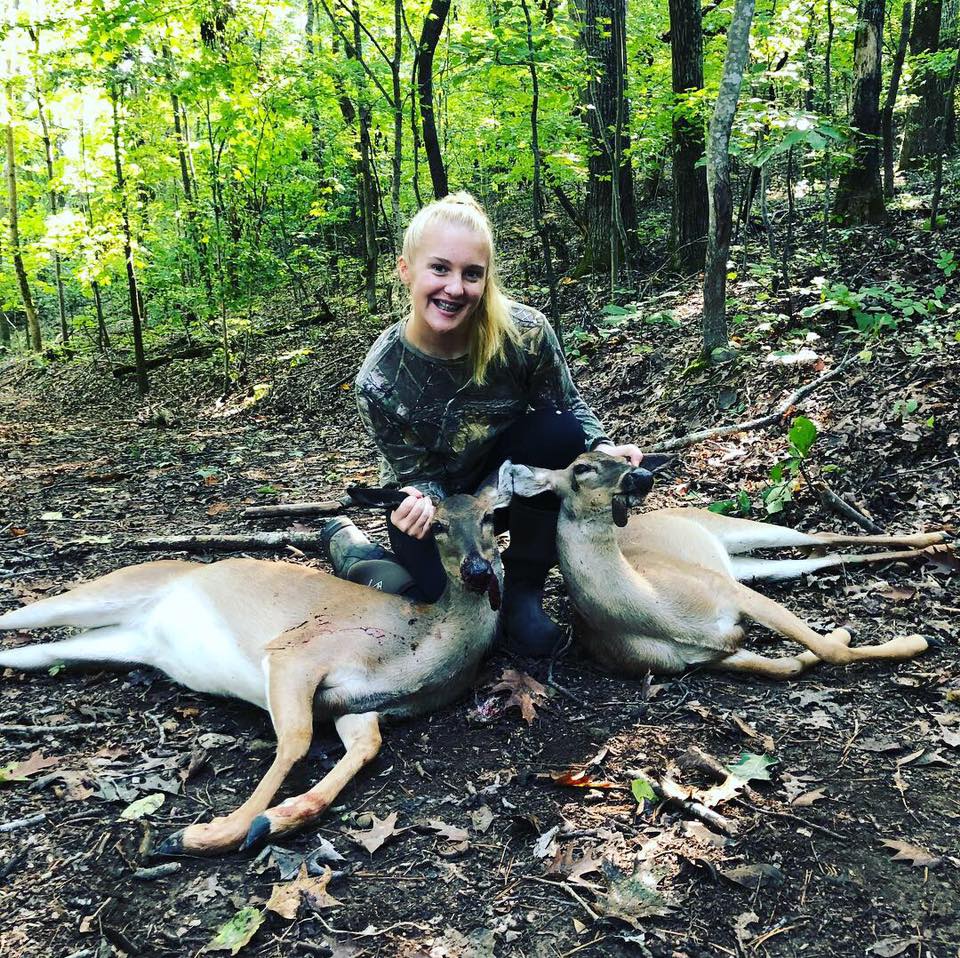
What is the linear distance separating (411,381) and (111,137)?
9.20 m

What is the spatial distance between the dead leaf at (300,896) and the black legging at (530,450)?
4.76 ft

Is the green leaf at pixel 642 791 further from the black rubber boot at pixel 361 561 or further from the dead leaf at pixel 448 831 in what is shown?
the black rubber boot at pixel 361 561

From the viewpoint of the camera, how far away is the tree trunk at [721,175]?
5.25 meters

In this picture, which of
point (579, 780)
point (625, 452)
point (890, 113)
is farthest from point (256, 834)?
point (890, 113)

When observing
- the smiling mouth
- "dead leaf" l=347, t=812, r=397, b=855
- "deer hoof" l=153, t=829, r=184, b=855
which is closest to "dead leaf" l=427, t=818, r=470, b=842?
"dead leaf" l=347, t=812, r=397, b=855

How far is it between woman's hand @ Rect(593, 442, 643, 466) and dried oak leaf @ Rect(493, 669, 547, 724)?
100 cm

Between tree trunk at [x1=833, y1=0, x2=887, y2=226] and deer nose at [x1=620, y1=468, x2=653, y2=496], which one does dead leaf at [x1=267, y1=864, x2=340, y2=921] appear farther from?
tree trunk at [x1=833, y1=0, x2=887, y2=226]

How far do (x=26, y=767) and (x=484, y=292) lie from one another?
2.56 metres

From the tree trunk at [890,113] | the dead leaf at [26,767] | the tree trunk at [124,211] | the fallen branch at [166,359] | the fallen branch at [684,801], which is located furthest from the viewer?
the fallen branch at [166,359]

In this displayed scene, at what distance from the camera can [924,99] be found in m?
13.2

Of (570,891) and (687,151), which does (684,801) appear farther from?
(687,151)

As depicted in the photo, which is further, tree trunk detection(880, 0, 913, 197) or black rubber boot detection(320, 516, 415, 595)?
tree trunk detection(880, 0, 913, 197)

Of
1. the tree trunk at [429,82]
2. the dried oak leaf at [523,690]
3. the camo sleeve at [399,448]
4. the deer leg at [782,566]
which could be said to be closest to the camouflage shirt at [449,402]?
the camo sleeve at [399,448]

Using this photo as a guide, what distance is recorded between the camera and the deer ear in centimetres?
330
